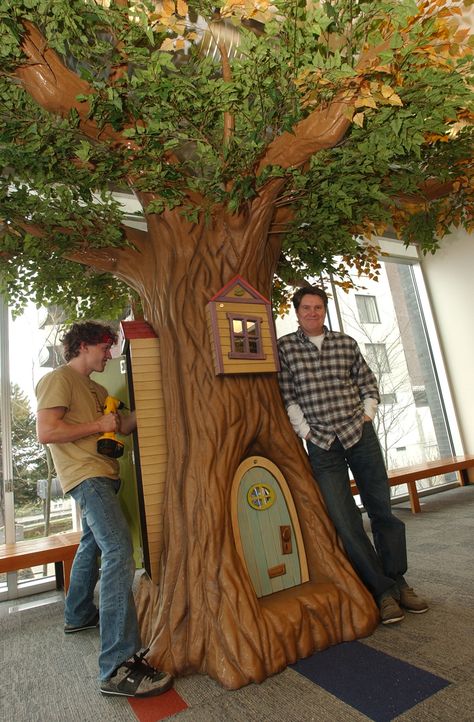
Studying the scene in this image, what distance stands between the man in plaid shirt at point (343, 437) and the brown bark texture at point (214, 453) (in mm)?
81

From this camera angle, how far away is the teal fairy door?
203cm

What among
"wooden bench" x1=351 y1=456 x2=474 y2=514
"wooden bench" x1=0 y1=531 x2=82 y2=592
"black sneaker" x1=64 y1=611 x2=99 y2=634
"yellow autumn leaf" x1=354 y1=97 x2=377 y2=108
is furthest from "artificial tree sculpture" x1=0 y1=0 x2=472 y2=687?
"wooden bench" x1=351 y1=456 x2=474 y2=514

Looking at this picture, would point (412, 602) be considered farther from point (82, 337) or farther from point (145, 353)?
point (82, 337)

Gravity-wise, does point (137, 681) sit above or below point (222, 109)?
below

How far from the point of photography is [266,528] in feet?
6.87

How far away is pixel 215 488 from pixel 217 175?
4.49 ft

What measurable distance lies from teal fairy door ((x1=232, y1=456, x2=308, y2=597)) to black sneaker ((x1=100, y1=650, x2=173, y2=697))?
0.51 meters

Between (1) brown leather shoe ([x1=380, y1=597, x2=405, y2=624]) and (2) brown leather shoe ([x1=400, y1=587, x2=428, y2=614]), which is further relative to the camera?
(2) brown leather shoe ([x1=400, y1=587, x2=428, y2=614])

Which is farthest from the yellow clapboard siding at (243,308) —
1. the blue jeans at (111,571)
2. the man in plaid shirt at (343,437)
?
the blue jeans at (111,571)

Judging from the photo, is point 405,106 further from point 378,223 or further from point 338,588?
point 338,588

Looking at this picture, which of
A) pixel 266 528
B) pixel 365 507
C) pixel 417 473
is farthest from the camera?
pixel 417 473

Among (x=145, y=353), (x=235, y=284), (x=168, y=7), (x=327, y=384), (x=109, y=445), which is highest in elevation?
(x=168, y=7)

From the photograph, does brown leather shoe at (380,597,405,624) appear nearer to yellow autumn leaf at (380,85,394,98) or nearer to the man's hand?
the man's hand

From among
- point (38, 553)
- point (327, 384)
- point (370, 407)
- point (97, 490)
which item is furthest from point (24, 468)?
point (370, 407)
